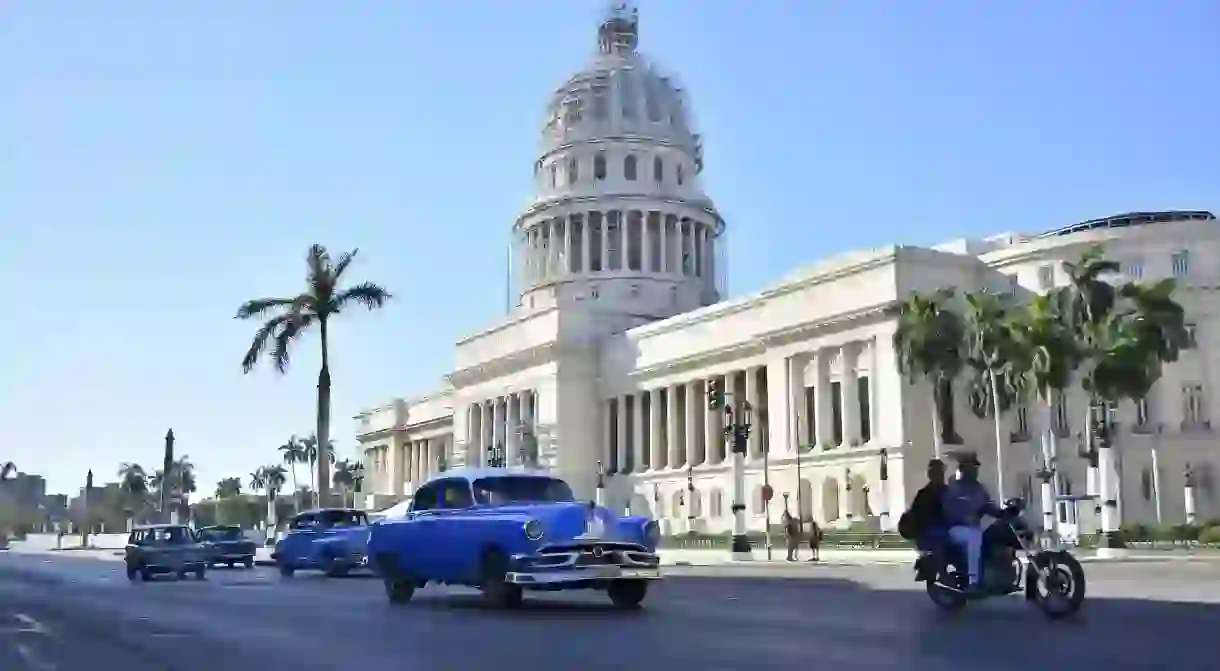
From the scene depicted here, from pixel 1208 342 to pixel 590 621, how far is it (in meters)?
51.9

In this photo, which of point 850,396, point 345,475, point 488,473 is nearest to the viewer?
point 488,473

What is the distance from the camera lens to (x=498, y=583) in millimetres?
17203

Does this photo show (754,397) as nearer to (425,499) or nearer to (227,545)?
(227,545)

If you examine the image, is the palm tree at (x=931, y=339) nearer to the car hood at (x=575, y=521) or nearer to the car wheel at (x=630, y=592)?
the car hood at (x=575, y=521)

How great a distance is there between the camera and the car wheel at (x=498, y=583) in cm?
1709

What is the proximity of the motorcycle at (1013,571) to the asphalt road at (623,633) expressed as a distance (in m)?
0.29

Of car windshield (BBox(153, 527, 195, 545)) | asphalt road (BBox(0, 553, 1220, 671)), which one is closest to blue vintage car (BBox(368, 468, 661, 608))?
asphalt road (BBox(0, 553, 1220, 671))

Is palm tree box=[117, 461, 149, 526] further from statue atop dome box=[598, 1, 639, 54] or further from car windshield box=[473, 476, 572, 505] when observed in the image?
car windshield box=[473, 476, 572, 505]

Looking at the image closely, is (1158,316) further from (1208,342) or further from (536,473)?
(536,473)

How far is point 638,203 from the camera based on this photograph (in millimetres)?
95500

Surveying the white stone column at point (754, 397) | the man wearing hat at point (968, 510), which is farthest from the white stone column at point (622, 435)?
the man wearing hat at point (968, 510)

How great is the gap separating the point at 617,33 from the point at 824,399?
51.8m

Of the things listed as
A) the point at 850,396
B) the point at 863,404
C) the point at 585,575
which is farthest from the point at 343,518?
the point at 863,404

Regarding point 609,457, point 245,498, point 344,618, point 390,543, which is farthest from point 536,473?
point 245,498
